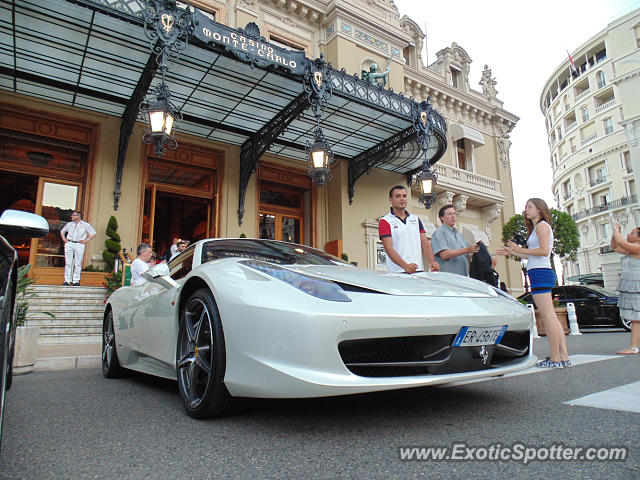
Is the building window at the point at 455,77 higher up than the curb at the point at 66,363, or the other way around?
the building window at the point at 455,77

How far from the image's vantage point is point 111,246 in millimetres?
9258

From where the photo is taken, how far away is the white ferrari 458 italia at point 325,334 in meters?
1.78

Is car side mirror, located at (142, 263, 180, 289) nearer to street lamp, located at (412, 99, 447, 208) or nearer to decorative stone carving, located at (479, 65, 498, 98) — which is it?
street lamp, located at (412, 99, 447, 208)

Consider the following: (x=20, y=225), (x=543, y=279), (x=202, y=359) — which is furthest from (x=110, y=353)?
(x=543, y=279)

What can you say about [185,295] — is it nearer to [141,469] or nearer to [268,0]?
[141,469]

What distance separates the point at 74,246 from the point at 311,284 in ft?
27.6

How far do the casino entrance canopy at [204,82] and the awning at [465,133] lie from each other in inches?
213

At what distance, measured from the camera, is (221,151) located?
38.5 feet

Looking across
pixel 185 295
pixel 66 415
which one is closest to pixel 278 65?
pixel 185 295

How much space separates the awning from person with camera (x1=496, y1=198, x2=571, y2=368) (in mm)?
13873

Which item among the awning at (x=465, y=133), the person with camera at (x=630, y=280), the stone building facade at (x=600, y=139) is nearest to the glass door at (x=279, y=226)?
the awning at (x=465, y=133)

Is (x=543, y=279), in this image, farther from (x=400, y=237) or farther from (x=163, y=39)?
(x=163, y=39)

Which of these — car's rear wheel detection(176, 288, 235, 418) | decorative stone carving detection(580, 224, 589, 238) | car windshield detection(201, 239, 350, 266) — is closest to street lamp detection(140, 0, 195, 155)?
car windshield detection(201, 239, 350, 266)

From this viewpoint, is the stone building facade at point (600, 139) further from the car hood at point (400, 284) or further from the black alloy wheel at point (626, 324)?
the car hood at point (400, 284)
